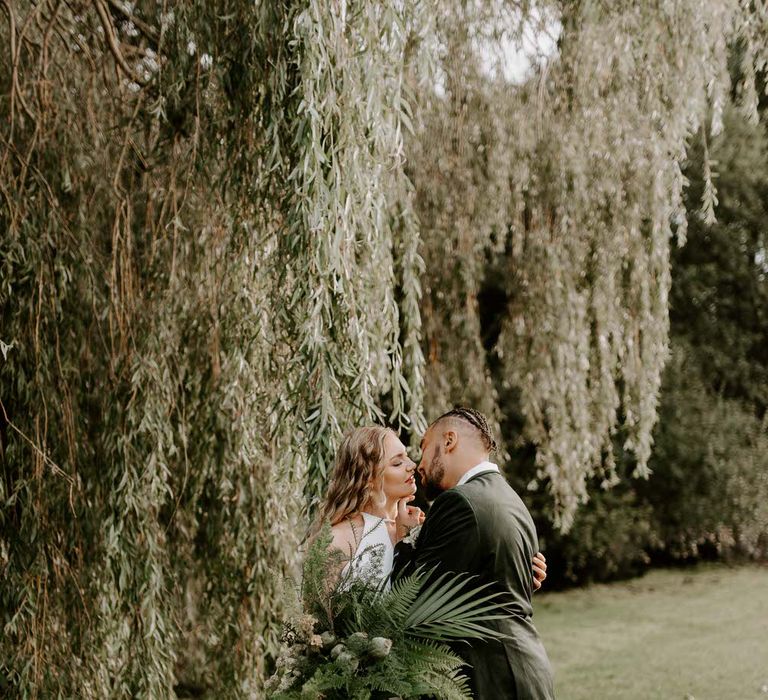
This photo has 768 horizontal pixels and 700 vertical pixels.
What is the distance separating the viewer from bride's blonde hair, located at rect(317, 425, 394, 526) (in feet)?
8.39

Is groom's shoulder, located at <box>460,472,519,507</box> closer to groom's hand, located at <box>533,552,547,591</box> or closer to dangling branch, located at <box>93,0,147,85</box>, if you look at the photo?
groom's hand, located at <box>533,552,547,591</box>

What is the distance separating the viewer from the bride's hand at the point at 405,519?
2.77m

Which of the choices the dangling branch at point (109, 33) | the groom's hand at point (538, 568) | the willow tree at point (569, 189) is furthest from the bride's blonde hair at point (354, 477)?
the willow tree at point (569, 189)

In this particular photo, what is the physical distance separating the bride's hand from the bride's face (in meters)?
0.11

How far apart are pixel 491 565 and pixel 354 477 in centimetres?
48

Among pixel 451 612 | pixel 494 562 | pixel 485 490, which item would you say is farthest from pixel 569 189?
→ pixel 451 612

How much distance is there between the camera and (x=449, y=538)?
2.29 m

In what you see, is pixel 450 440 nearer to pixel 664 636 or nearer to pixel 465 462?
pixel 465 462

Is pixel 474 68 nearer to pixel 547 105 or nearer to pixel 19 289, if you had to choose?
pixel 547 105

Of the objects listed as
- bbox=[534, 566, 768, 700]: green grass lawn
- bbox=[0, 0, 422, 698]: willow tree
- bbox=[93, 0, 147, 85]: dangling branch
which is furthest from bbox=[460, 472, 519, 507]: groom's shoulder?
bbox=[534, 566, 768, 700]: green grass lawn

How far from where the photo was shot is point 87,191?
387 centimetres

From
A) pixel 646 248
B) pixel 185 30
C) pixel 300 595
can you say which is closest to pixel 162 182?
pixel 185 30

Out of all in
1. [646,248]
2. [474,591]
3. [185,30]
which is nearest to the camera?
[474,591]

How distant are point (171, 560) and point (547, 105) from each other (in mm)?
3591
